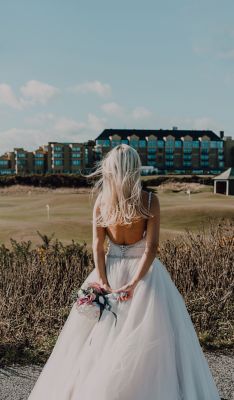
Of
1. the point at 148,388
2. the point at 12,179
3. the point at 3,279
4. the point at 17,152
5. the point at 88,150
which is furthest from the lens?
the point at 17,152

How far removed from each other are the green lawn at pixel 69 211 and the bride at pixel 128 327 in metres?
8.17

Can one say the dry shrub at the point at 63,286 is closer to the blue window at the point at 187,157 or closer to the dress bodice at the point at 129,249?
the dress bodice at the point at 129,249

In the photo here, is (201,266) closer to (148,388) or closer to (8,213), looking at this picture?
(148,388)

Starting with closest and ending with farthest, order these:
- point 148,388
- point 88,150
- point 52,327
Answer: point 148,388, point 52,327, point 88,150

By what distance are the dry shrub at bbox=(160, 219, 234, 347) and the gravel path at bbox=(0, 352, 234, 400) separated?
0.60 m

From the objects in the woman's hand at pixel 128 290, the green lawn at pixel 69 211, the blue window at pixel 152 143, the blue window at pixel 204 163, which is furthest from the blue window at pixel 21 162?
the woman's hand at pixel 128 290

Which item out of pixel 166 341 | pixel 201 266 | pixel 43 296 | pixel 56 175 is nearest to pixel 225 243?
pixel 201 266

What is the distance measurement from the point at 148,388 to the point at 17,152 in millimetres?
23545

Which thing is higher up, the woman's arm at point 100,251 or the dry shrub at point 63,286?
the woman's arm at point 100,251

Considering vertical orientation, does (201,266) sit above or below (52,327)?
above

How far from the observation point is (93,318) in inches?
178

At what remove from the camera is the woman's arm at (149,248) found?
4.40m

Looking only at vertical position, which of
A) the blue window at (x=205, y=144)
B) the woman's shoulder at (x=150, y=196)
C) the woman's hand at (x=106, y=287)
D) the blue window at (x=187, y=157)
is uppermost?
the blue window at (x=205, y=144)

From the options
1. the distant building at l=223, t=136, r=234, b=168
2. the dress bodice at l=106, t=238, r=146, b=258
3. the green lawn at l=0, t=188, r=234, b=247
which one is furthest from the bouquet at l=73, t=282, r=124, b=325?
the distant building at l=223, t=136, r=234, b=168
